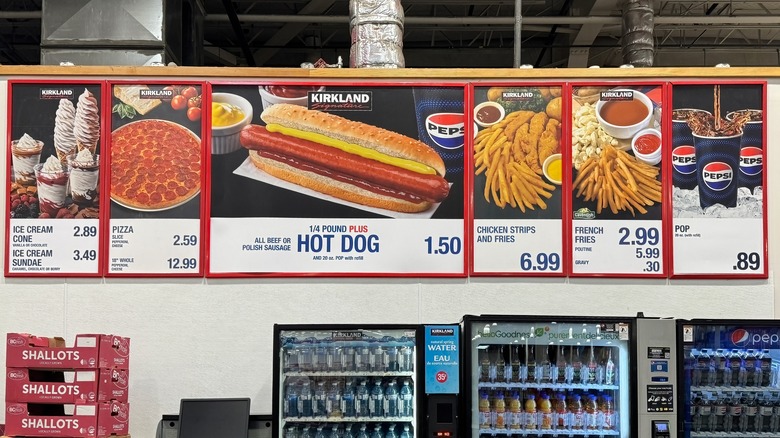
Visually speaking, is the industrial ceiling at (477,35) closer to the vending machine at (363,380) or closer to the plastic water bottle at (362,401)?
the vending machine at (363,380)

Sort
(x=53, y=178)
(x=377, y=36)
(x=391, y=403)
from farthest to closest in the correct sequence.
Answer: (x=377, y=36) < (x=53, y=178) < (x=391, y=403)

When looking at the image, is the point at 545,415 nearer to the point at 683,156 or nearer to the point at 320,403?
the point at 320,403

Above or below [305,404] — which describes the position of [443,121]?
above

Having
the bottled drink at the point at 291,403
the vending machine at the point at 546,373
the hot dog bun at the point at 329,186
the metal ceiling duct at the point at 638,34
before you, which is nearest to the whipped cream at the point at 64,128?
the hot dog bun at the point at 329,186

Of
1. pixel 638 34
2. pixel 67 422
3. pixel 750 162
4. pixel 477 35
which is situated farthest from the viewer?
pixel 477 35

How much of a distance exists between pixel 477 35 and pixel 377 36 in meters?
6.77

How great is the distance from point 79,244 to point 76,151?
66 centimetres

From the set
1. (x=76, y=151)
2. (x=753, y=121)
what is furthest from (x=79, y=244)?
(x=753, y=121)

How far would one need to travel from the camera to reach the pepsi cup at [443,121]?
6223 mm

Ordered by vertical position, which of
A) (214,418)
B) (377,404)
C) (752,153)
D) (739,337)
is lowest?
(214,418)

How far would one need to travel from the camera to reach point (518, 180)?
620 centimetres

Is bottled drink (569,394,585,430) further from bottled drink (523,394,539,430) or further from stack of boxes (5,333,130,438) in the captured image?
stack of boxes (5,333,130,438)

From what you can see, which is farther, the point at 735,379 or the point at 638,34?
the point at 638,34

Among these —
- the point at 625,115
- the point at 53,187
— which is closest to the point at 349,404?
the point at 53,187
